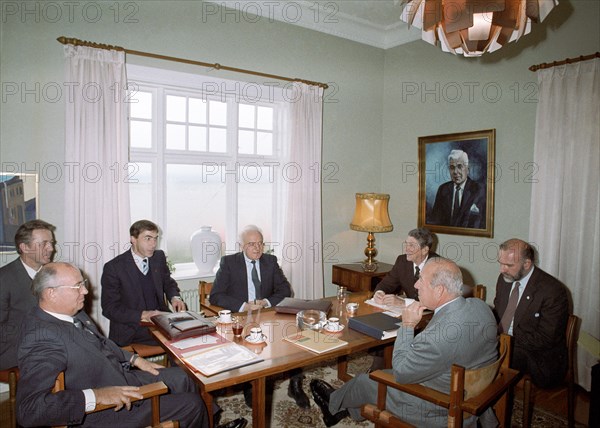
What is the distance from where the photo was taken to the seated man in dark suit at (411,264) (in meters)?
3.51

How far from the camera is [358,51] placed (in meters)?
5.14

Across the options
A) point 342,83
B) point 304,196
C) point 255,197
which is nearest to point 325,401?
point 304,196

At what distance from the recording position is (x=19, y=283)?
275 centimetres

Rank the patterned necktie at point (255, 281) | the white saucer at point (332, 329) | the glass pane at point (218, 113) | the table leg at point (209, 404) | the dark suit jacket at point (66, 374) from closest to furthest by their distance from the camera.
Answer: the dark suit jacket at point (66, 374), the table leg at point (209, 404), the white saucer at point (332, 329), the patterned necktie at point (255, 281), the glass pane at point (218, 113)

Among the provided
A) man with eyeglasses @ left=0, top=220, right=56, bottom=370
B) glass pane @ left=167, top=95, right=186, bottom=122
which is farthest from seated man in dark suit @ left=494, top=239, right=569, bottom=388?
man with eyeglasses @ left=0, top=220, right=56, bottom=370

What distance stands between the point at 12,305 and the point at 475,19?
126 inches

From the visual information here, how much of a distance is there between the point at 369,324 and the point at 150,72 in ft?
9.58

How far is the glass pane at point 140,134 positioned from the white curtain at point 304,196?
1451 mm

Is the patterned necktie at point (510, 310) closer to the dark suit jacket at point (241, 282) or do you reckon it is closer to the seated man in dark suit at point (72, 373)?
the dark suit jacket at point (241, 282)

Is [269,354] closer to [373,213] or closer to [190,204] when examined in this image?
[190,204]

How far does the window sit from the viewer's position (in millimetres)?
3990

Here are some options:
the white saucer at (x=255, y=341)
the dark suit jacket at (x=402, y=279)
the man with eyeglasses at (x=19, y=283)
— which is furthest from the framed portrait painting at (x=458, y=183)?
the man with eyeglasses at (x=19, y=283)

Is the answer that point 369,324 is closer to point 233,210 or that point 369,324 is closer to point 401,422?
point 401,422

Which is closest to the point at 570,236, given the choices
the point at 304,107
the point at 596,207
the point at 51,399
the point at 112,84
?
the point at 596,207
